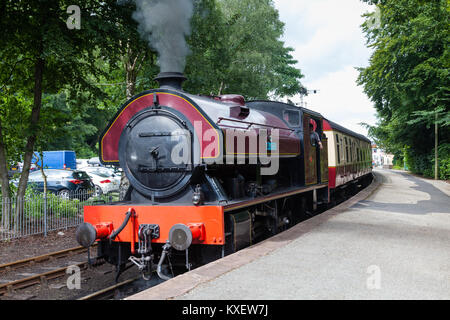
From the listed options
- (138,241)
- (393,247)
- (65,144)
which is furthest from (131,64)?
(65,144)

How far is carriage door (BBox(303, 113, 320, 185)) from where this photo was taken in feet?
26.9

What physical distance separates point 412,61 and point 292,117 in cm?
1711

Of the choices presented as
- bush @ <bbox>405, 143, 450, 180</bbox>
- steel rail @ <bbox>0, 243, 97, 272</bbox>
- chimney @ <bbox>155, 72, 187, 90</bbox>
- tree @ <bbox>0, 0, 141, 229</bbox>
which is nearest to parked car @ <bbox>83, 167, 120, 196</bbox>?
tree @ <bbox>0, 0, 141, 229</bbox>

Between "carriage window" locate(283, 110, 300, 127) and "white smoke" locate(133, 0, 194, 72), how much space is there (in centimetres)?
284

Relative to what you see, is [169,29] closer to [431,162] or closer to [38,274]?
[38,274]

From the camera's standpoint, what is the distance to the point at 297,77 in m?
39.0

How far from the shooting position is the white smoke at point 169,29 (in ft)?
19.8

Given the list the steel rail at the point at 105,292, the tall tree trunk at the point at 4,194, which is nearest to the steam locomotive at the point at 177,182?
the steel rail at the point at 105,292

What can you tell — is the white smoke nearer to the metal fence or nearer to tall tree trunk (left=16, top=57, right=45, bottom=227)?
the metal fence

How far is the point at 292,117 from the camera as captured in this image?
324 inches

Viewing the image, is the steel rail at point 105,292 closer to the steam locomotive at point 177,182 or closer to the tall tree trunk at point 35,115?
the steam locomotive at point 177,182

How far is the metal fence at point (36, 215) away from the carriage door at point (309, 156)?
438 cm

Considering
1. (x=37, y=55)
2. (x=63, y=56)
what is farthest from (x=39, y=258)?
(x=37, y=55)

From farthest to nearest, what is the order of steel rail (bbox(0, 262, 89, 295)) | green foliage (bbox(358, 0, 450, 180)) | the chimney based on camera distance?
green foliage (bbox(358, 0, 450, 180))
the chimney
steel rail (bbox(0, 262, 89, 295))
